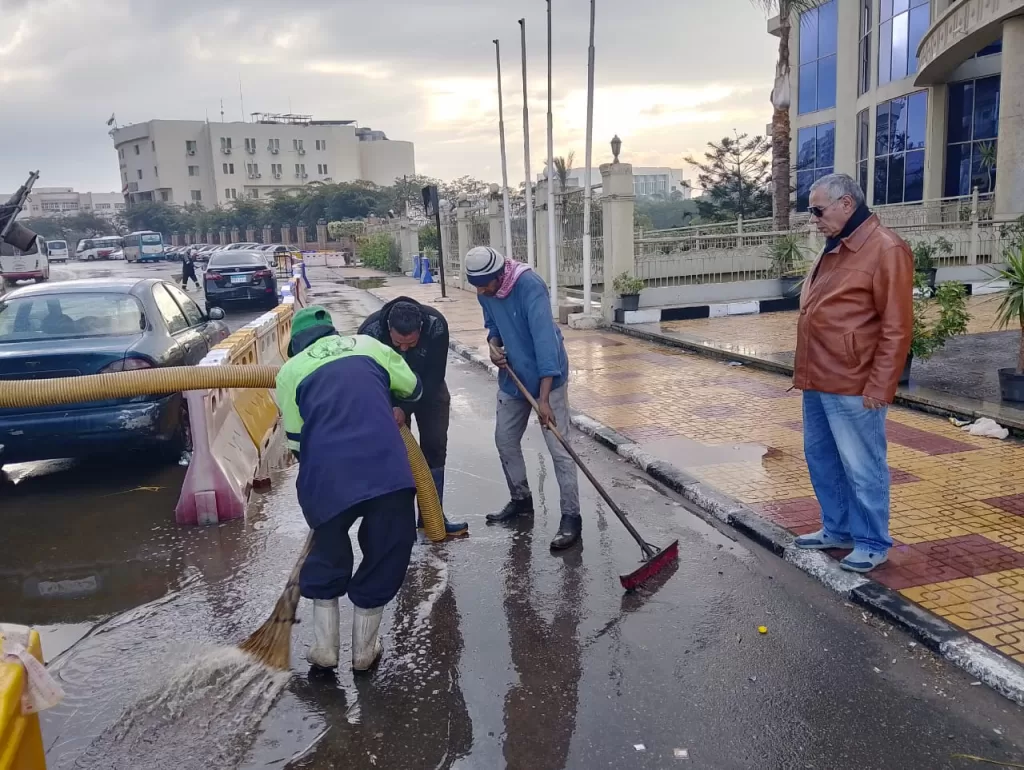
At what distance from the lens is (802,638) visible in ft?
11.9

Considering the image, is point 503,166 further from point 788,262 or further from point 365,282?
point 365,282

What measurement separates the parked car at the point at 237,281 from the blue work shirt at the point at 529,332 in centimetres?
1631

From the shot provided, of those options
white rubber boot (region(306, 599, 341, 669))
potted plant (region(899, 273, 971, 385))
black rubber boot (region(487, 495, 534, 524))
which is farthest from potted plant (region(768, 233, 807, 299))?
white rubber boot (region(306, 599, 341, 669))

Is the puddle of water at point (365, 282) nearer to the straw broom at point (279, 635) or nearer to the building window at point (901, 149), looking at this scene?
the building window at point (901, 149)

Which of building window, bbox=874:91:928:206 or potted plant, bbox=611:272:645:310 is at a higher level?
building window, bbox=874:91:928:206

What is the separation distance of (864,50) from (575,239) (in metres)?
15.8

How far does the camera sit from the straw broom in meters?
3.55

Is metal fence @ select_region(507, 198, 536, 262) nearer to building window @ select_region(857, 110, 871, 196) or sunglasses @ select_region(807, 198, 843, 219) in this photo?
building window @ select_region(857, 110, 871, 196)

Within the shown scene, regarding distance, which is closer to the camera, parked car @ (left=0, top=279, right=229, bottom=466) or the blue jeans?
the blue jeans

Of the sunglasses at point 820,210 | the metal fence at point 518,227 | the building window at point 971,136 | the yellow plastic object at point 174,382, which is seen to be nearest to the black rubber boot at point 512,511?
the yellow plastic object at point 174,382

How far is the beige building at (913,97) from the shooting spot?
57.8 ft

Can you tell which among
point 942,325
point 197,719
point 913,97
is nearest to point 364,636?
point 197,719

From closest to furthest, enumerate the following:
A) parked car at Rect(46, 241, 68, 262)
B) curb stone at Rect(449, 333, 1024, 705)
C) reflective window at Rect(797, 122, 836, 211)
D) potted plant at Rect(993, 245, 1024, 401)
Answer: curb stone at Rect(449, 333, 1024, 705) < potted plant at Rect(993, 245, 1024, 401) < reflective window at Rect(797, 122, 836, 211) < parked car at Rect(46, 241, 68, 262)

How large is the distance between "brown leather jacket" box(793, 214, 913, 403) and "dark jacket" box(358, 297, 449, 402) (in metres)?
1.91
